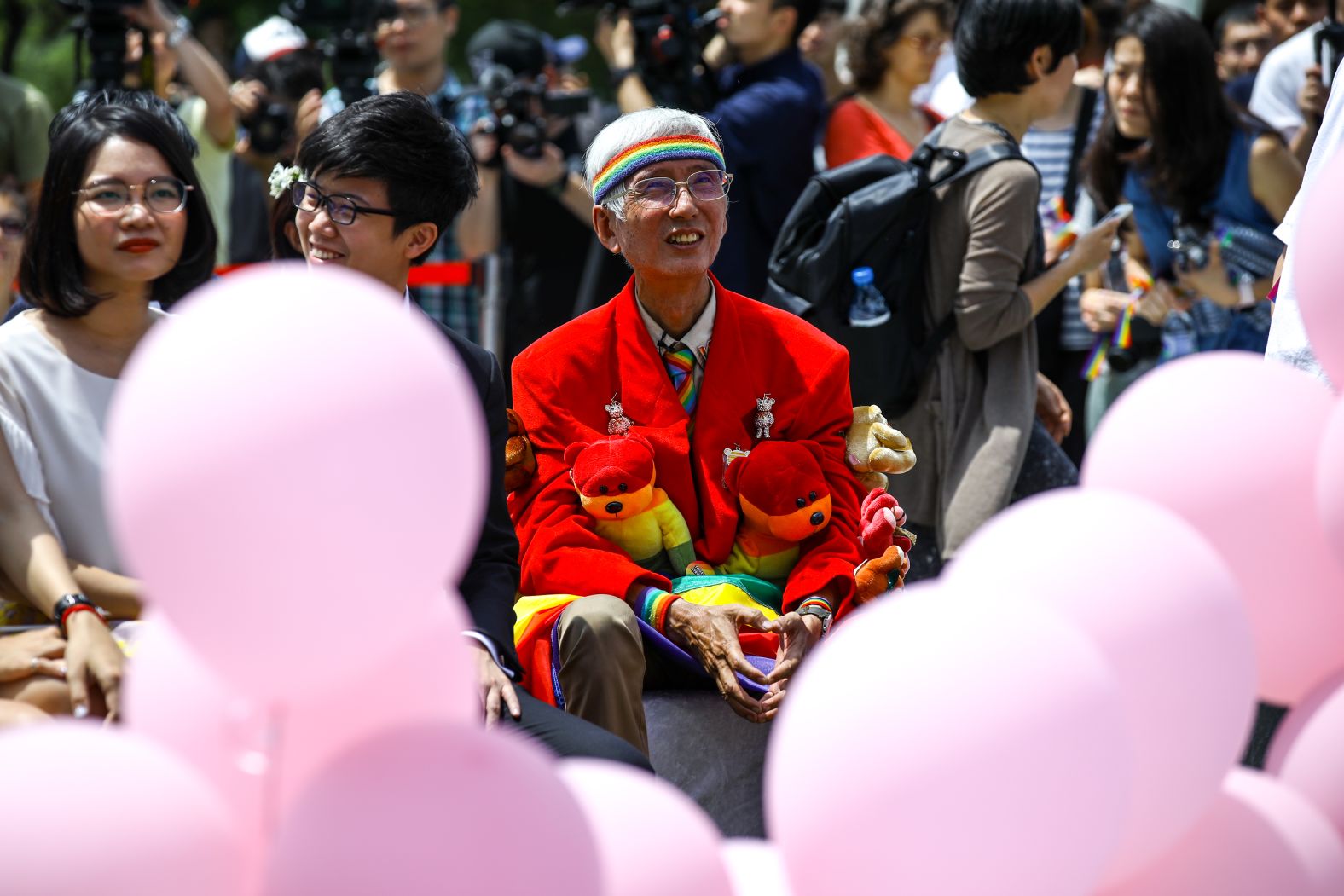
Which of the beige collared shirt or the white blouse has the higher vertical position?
the beige collared shirt

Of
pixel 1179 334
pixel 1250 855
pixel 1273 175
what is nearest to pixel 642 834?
pixel 1250 855

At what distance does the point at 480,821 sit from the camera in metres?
1.57

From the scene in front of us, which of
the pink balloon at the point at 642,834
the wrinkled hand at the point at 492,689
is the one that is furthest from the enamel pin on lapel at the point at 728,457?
the pink balloon at the point at 642,834

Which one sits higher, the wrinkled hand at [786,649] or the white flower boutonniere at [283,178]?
the white flower boutonniere at [283,178]

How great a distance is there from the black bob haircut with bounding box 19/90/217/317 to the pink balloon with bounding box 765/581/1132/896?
1931mm

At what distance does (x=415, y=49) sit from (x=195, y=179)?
2680 millimetres

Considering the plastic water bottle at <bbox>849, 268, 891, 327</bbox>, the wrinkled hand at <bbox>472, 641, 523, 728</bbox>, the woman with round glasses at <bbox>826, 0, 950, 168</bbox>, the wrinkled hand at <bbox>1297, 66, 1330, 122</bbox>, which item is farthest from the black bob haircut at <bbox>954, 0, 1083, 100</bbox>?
the wrinkled hand at <bbox>472, 641, 523, 728</bbox>

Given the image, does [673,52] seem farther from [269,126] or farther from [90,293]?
[90,293]

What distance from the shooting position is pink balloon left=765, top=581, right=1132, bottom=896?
167 centimetres

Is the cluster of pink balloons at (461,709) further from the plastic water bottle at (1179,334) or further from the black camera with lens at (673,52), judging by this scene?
the black camera with lens at (673,52)

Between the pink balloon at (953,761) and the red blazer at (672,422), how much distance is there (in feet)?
5.10

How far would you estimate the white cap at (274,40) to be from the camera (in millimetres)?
6492

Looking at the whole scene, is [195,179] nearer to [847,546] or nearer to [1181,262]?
[847,546]

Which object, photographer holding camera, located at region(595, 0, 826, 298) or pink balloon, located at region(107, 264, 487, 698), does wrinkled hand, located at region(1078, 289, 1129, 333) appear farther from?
pink balloon, located at region(107, 264, 487, 698)
